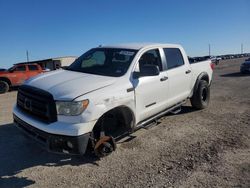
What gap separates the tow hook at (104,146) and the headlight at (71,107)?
69cm

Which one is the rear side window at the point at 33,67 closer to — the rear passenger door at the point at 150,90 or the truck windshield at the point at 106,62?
the truck windshield at the point at 106,62

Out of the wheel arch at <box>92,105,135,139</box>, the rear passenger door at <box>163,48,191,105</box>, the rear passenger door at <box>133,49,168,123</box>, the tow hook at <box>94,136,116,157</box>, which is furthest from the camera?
the rear passenger door at <box>163,48,191,105</box>

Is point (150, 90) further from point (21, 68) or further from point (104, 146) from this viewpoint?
point (21, 68)

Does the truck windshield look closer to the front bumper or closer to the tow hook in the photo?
the tow hook

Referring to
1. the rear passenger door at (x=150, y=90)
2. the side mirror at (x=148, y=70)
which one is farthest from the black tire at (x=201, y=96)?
the side mirror at (x=148, y=70)

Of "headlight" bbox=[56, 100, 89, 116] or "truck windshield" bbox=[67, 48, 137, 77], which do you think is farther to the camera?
"truck windshield" bbox=[67, 48, 137, 77]

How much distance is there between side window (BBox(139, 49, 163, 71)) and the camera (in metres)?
5.85

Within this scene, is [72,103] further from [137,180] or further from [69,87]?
[137,180]

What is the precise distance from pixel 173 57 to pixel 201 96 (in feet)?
6.40

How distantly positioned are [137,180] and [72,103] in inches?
57.3

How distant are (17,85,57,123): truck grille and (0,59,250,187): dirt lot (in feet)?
2.84

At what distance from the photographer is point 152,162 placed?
491 cm

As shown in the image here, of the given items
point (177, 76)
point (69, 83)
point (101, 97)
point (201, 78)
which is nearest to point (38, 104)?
point (69, 83)

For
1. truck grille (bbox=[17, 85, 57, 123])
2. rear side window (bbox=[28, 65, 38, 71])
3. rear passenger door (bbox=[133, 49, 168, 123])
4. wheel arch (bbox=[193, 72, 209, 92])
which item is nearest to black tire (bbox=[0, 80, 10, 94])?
rear side window (bbox=[28, 65, 38, 71])
